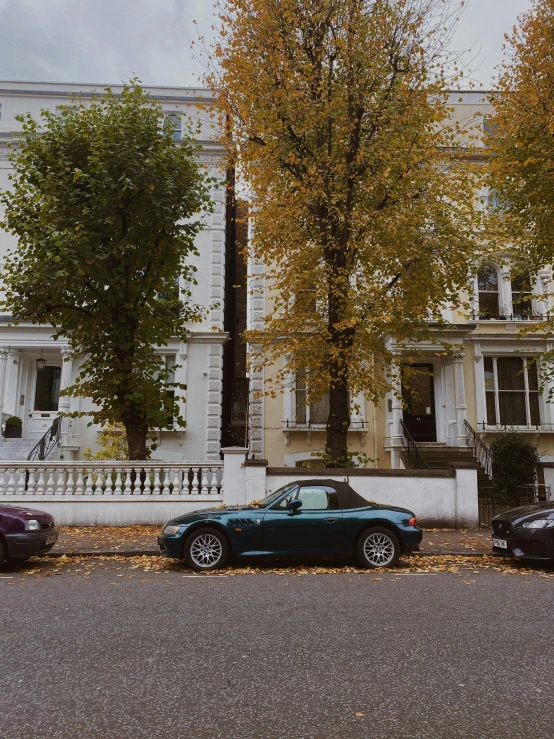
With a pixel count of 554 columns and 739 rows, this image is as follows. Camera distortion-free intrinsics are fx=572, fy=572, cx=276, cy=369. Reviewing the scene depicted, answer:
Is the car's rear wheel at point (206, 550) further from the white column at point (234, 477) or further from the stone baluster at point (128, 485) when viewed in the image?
the stone baluster at point (128, 485)

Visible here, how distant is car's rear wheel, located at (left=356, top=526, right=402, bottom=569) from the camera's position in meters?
9.05

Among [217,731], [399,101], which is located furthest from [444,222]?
[217,731]

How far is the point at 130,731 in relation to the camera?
3529 millimetres

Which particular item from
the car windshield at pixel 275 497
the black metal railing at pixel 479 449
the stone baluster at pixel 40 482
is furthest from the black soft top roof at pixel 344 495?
the black metal railing at pixel 479 449

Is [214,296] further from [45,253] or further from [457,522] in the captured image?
[457,522]

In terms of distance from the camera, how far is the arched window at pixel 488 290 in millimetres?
20953

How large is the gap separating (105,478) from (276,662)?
961 cm

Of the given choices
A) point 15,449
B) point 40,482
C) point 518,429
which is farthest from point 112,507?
point 518,429

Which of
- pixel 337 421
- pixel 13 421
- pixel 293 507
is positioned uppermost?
pixel 13 421

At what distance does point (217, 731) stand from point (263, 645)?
164 centimetres

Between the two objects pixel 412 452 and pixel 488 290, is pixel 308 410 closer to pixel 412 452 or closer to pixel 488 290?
pixel 412 452

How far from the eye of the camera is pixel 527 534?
366 inches

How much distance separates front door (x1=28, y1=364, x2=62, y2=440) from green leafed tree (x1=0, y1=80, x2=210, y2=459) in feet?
24.6

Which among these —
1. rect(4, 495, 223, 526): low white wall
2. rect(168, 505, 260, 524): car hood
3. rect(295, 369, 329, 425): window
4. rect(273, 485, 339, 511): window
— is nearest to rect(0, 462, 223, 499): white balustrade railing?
rect(4, 495, 223, 526): low white wall
